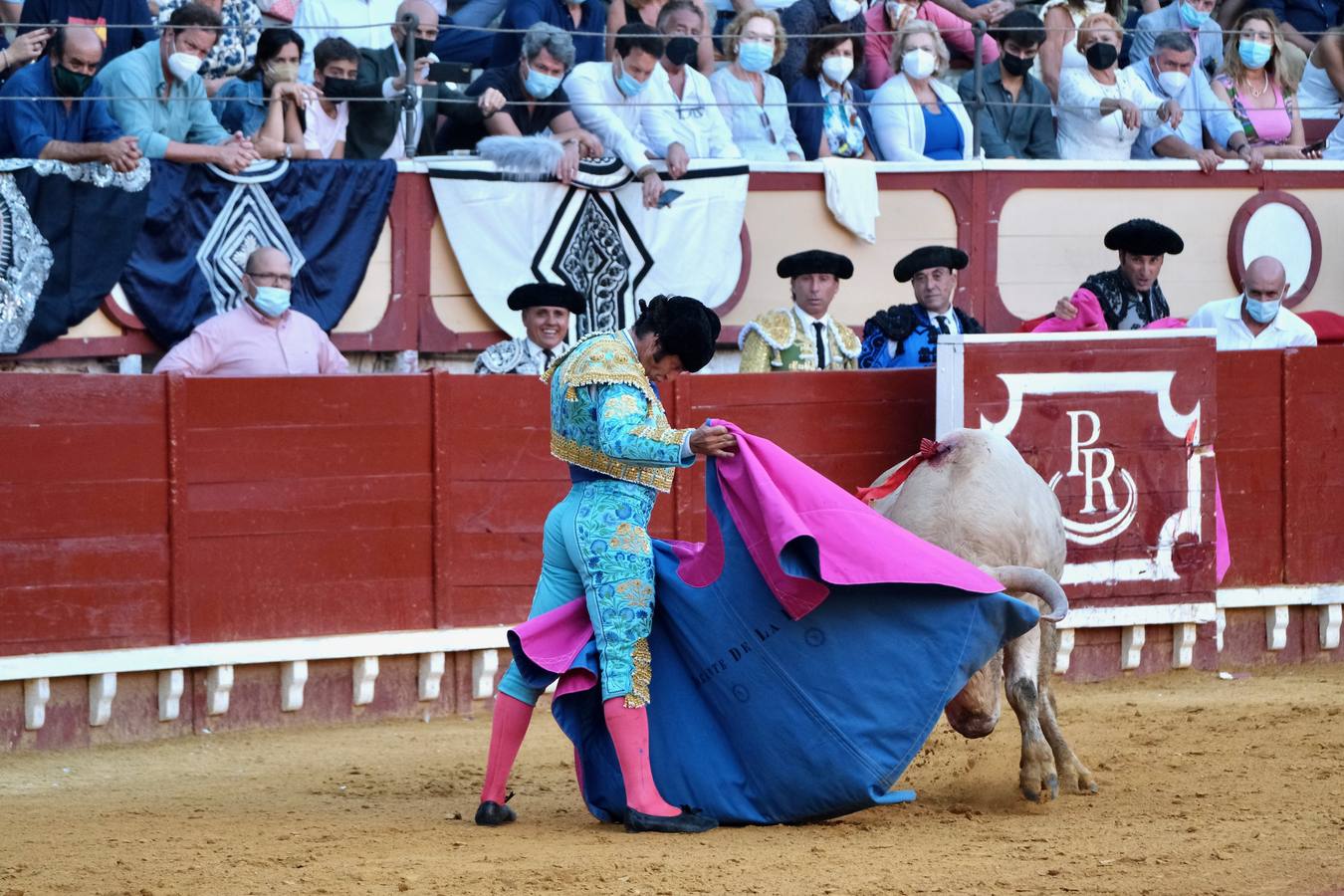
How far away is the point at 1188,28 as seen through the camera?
9852mm

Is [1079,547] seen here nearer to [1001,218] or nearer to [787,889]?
[1001,218]

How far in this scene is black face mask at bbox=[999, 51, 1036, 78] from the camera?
907 cm

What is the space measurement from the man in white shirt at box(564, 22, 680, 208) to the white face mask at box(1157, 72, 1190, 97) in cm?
271

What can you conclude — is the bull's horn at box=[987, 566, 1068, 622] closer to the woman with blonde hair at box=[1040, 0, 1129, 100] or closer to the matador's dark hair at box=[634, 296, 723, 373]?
the matador's dark hair at box=[634, 296, 723, 373]

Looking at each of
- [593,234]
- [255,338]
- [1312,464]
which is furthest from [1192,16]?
[255,338]

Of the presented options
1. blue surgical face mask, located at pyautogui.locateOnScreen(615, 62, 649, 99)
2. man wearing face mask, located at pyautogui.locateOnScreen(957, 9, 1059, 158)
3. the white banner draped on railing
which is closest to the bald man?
the white banner draped on railing

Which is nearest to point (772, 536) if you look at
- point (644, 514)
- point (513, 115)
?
point (644, 514)

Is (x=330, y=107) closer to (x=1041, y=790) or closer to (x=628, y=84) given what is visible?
(x=628, y=84)

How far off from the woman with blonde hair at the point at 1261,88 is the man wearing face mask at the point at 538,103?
345 centimetres

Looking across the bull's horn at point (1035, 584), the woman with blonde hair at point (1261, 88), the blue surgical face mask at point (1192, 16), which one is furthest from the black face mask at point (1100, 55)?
the bull's horn at point (1035, 584)

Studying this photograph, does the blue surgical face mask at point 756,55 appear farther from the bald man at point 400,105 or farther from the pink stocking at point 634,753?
the pink stocking at point 634,753

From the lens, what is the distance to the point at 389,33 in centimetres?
822

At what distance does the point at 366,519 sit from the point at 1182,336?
324cm

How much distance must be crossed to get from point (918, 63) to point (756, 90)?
74 centimetres
